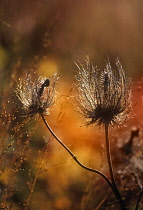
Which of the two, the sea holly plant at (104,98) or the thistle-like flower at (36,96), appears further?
the thistle-like flower at (36,96)

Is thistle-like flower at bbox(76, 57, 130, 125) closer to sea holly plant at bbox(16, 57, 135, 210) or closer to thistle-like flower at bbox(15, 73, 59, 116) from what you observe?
sea holly plant at bbox(16, 57, 135, 210)

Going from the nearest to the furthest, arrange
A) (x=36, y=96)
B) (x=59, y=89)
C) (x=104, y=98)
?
(x=104, y=98) → (x=36, y=96) → (x=59, y=89)

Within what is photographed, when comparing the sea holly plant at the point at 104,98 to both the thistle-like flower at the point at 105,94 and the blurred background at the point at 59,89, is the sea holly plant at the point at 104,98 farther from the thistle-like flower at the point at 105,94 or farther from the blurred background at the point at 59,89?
the blurred background at the point at 59,89

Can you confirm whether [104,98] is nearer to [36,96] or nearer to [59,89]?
[36,96]

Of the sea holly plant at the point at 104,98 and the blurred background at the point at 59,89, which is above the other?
the blurred background at the point at 59,89

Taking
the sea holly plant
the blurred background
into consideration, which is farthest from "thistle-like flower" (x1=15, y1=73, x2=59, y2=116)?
the sea holly plant

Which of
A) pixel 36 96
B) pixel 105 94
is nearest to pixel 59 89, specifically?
pixel 36 96

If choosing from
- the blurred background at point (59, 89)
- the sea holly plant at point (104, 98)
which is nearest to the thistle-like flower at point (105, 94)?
the sea holly plant at point (104, 98)

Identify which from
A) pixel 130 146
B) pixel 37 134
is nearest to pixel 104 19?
pixel 37 134
